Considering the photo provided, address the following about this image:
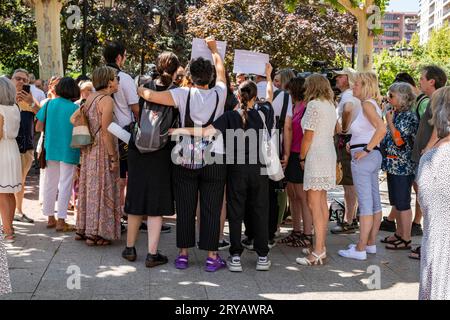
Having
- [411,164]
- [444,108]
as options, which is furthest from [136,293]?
[411,164]

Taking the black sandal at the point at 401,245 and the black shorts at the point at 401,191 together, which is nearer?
the black shorts at the point at 401,191

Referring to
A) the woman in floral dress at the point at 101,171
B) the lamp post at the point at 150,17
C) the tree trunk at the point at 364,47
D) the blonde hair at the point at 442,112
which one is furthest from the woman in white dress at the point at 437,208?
the lamp post at the point at 150,17

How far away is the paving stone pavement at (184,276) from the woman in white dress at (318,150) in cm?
52

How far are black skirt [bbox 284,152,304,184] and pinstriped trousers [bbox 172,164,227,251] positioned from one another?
A: 124cm

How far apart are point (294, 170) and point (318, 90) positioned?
42.9 inches

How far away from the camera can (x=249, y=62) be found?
5844 millimetres

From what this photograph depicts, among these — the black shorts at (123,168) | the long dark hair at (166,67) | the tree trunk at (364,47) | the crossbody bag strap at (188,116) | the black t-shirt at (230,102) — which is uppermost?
the tree trunk at (364,47)

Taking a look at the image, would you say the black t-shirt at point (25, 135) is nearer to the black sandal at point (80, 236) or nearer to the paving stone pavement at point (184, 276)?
the paving stone pavement at point (184, 276)

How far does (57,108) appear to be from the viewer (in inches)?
267

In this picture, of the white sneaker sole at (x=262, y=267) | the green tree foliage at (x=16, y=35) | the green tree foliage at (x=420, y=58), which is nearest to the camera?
the white sneaker sole at (x=262, y=267)

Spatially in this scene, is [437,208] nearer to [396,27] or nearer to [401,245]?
[401,245]

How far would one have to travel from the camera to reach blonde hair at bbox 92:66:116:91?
6109 mm

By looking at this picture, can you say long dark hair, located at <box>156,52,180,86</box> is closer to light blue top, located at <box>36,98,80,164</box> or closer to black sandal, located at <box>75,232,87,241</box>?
light blue top, located at <box>36,98,80,164</box>

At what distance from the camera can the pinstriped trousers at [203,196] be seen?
5430 millimetres
